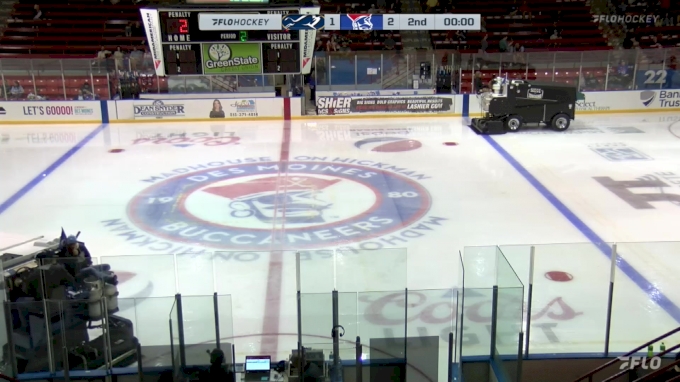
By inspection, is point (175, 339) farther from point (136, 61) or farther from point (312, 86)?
point (136, 61)

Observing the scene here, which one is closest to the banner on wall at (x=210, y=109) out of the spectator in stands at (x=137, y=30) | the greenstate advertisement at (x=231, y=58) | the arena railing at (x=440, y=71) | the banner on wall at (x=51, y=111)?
the arena railing at (x=440, y=71)

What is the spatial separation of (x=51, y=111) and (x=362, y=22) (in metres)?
8.89

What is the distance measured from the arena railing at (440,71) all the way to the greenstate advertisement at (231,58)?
3.23 m

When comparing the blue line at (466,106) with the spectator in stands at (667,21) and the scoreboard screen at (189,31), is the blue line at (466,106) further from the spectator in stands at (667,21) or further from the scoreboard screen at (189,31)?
the spectator in stands at (667,21)

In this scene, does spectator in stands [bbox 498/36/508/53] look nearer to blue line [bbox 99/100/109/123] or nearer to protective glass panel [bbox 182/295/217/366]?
blue line [bbox 99/100/109/123]

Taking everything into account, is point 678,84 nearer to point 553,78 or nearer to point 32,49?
point 553,78

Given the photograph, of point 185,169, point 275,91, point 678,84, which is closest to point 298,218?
point 185,169

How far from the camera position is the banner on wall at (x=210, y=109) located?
1900 cm

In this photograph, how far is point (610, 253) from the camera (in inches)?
215

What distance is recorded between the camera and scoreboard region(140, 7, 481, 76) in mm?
14352

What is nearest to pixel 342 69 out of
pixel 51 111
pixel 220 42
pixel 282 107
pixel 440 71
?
pixel 282 107

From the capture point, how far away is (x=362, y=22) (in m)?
16.8

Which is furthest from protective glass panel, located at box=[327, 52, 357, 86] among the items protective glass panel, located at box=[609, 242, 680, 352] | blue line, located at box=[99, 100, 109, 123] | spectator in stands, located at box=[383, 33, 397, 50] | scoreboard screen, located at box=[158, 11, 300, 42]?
protective glass panel, located at box=[609, 242, 680, 352]

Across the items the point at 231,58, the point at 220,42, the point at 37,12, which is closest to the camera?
the point at 220,42
